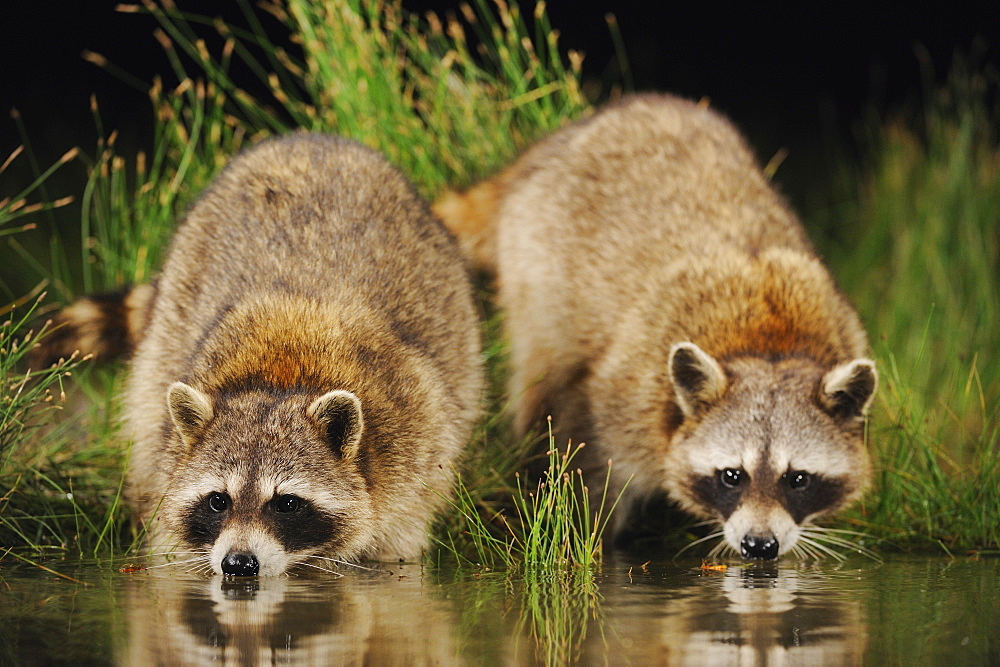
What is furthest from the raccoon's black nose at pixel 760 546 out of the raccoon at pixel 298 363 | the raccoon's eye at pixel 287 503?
the raccoon's eye at pixel 287 503

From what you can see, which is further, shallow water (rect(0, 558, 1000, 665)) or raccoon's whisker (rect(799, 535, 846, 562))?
raccoon's whisker (rect(799, 535, 846, 562))

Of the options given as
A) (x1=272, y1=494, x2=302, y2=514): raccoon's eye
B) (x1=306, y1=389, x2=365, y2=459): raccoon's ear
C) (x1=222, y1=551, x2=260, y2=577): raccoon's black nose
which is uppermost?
(x1=306, y1=389, x2=365, y2=459): raccoon's ear

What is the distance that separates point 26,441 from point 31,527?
17.4 inches

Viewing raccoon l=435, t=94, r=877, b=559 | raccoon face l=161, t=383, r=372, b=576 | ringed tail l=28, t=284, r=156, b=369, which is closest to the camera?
raccoon face l=161, t=383, r=372, b=576

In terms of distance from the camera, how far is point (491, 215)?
8445 mm

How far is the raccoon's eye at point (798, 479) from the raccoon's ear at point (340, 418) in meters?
2.09

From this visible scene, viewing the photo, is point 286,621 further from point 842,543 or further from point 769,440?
point 842,543

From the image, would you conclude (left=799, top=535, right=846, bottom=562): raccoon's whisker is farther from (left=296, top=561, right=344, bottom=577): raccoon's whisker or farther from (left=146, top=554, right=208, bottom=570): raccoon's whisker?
(left=146, top=554, right=208, bottom=570): raccoon's whisker

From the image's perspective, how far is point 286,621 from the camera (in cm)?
462

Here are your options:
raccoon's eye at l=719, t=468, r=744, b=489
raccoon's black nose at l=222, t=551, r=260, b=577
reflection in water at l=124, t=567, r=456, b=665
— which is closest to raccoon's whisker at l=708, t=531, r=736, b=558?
raccoon's eye at l=719, t=468, r=744, b=489

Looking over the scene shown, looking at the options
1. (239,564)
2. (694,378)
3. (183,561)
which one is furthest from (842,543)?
(183,561)

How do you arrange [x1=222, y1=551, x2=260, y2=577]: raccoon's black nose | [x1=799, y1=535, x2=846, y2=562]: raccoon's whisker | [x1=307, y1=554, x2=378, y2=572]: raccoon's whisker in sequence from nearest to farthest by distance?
[x1=222, y1=551, x2=260, y2=577]: raccoon's black nose, [x1=307, y1=554, x2=378, y2=572]: raccoon's whisker, [x1=799, y1=535, x2=846, y2=562]: raccoon's whisker

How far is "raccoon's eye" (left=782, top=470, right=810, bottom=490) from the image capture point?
6329 millimetres

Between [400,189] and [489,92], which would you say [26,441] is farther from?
[489,92]
